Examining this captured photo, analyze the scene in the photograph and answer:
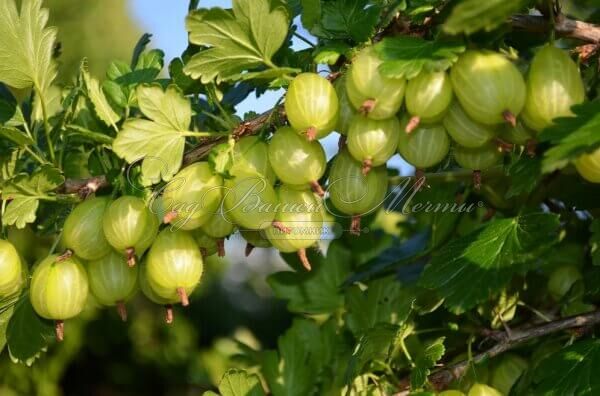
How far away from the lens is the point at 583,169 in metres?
0.66

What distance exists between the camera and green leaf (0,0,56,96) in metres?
0.86

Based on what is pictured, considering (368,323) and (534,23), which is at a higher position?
(534,23)

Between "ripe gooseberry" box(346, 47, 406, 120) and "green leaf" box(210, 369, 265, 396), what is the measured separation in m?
0.37

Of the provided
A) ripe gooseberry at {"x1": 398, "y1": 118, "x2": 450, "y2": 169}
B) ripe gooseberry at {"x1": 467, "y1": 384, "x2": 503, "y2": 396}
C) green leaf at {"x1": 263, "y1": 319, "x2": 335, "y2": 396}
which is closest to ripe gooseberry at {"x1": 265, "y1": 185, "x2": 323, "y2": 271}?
ripe gooseberry at {"x1": 398, "y1": 118, "x2": 450, "y2": 169}

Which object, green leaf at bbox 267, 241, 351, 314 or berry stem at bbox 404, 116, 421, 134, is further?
green leaf at bbox 267, 241, 351, 314

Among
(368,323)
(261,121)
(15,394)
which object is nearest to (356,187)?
(261,121)

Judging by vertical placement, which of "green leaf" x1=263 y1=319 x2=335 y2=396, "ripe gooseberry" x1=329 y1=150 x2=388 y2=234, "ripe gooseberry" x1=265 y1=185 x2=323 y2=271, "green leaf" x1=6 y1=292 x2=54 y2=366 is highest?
"ripe gooseberry" x1=329 y1=150 x2=388 y2=234

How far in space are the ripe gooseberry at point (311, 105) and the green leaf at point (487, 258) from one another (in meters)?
0.19

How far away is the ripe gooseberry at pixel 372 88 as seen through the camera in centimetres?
68

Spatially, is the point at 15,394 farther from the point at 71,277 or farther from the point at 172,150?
the point at 172,150

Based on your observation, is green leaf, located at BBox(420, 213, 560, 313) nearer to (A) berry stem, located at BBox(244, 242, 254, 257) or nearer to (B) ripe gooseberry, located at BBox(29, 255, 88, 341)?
(A) berry stem, located at BBox(244, 242, 254, 257)

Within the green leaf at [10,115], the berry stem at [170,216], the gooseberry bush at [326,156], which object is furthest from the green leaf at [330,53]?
the green leaf at [10,115]

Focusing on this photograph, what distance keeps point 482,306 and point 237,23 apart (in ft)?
1.55

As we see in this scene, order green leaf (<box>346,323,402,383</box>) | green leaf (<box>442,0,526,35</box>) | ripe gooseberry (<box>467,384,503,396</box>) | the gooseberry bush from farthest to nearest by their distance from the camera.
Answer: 1. green leaf (<box>346,323,402,383</box>)
2. ripe gooseberry (<box>467,384,503,396</box>)
3. the gooseberry bush
4. green leaf (<box>442,0,526,35</box>)
